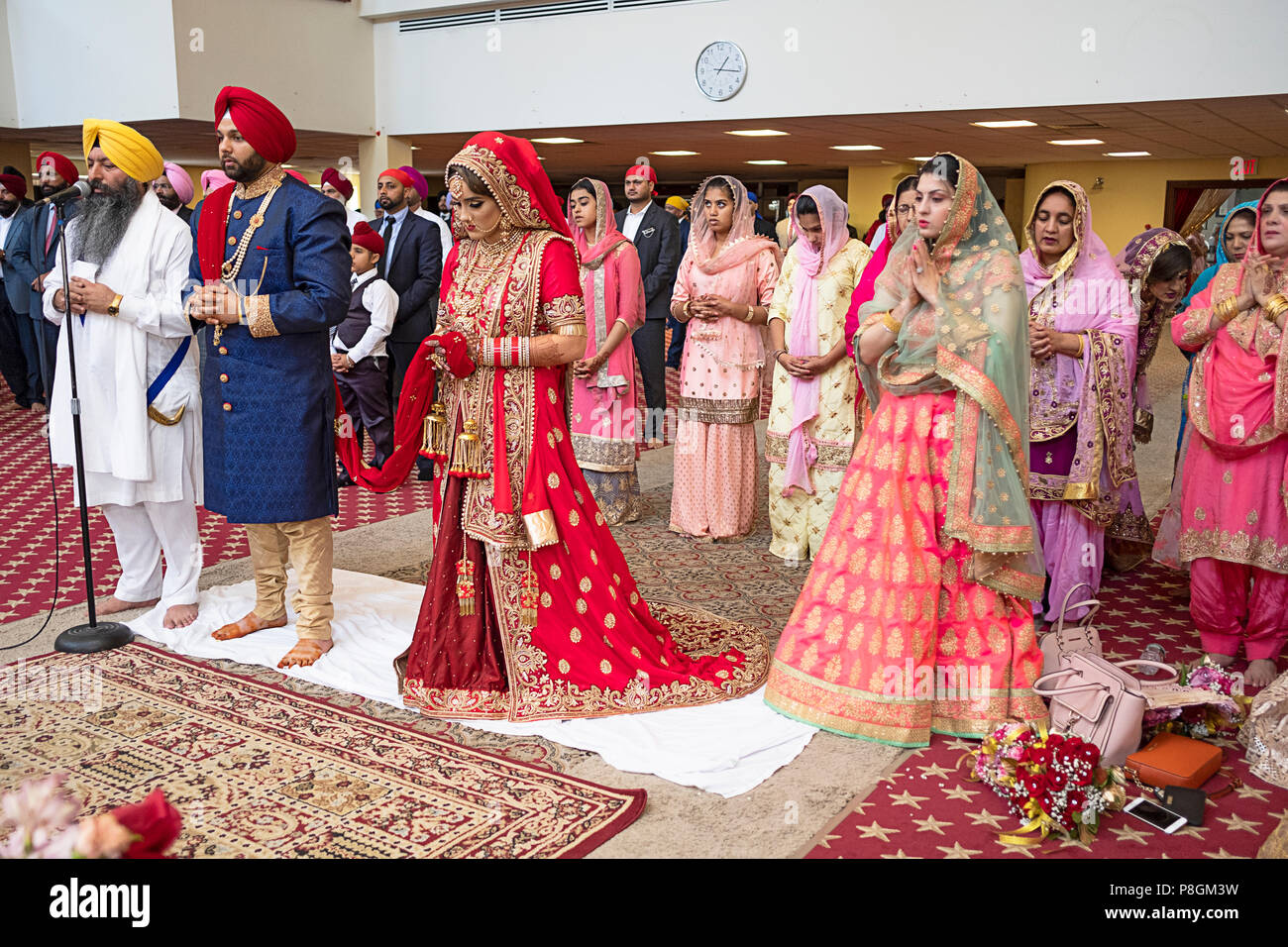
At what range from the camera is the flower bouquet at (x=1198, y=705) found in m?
3.22

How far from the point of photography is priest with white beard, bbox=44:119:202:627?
396cm

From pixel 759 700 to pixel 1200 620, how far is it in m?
1.73

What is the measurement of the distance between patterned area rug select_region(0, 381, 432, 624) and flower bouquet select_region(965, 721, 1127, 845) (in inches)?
144

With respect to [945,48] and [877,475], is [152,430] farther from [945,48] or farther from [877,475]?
[945,48]

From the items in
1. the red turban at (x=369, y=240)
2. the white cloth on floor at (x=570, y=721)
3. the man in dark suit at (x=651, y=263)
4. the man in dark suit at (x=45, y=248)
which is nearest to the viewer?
the white cloth on floor at (x=570, y=721)

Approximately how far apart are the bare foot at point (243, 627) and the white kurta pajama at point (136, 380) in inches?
13.3

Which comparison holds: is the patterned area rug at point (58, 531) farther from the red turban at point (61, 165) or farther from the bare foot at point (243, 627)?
the red turban at point (61, 165)

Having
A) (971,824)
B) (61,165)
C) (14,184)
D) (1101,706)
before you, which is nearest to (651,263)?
(61,165)

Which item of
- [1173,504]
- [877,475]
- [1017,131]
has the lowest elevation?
[1173,504]

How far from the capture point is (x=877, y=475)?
332 centimetres

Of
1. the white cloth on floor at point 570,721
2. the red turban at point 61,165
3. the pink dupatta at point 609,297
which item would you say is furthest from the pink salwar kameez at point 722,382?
the red turban at point 61,165

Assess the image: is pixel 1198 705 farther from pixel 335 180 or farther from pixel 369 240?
pixel 335 180
